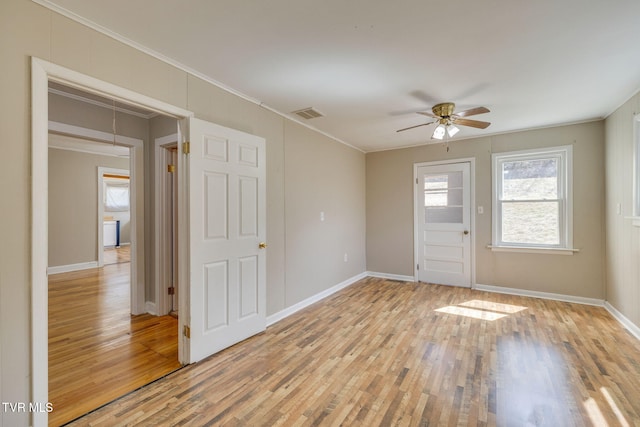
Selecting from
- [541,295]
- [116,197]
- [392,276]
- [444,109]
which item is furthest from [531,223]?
[116,197]

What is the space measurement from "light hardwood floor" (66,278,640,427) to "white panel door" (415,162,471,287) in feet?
4.25

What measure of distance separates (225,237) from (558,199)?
4557 millimetres

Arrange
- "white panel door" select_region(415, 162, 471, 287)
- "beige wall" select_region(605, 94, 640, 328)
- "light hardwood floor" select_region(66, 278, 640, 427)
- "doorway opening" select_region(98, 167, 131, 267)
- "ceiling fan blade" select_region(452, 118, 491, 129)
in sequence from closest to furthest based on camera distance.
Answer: "light hardwood floor" select_region(66, 278, 640, 427) → "beige wall" select_region(605, 94, 640, 328) → "ceiling fan blade" select_region(452, 118, 491, 129) → "white panel door" select_region(415, 162, 471, 287) → "doorway opening" select_region(98, 167, 131, 267)

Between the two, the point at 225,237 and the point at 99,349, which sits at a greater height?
the point at 225,237

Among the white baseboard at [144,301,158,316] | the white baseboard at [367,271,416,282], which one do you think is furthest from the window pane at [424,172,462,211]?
the white baseboard at [144,301,158,316]

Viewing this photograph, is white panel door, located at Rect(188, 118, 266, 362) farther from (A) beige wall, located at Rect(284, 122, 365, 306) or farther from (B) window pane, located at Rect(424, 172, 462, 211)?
(B) window pane, located at Rect(424, 172, 462, 211)

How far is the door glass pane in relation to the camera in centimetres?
479

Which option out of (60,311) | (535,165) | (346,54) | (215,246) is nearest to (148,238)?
(60,311)

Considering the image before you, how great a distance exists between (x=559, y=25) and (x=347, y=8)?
1.39 m

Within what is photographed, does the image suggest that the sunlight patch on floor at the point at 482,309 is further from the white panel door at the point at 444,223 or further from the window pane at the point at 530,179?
the window pane at the point at 530,179

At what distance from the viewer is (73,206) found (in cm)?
584

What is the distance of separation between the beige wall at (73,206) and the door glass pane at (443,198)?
22.3 ft

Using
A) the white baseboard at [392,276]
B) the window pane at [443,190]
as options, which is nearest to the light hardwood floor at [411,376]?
the white baseboard at [392,276]

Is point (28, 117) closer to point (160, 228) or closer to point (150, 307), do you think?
point (160, 228)
